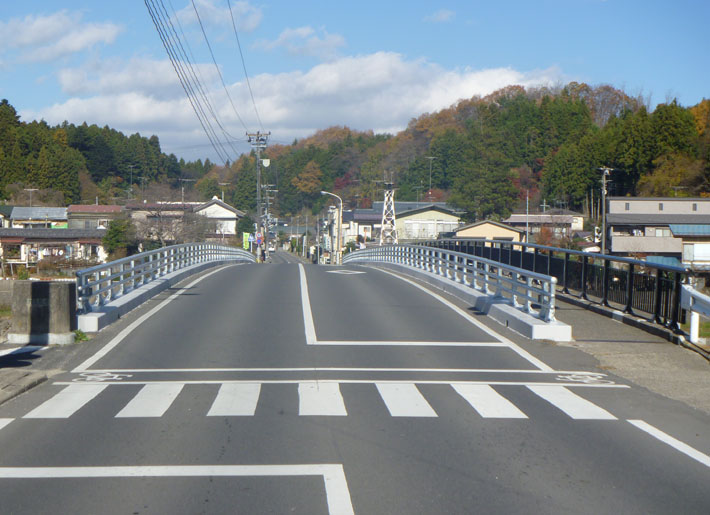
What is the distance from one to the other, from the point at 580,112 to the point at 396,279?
3465 inches

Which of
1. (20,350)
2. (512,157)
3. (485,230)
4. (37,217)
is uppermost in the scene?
(512,157)

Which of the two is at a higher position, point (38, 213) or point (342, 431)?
point (38, 213)

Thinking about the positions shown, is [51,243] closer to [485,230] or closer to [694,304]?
[485,230]

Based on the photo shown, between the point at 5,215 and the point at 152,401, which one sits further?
the point at 5,215

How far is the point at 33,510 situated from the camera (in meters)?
5.57

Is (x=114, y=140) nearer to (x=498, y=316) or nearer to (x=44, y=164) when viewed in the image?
(x=44, y=164)

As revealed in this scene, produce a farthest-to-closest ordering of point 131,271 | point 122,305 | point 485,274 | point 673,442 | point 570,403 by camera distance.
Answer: point 485,274 → point 131,271 → point 122,305 → point 570,403 → point 673,442

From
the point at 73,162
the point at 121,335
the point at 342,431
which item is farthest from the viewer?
the point at 73,162

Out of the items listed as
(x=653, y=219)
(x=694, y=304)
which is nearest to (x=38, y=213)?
(x=653, y=219)

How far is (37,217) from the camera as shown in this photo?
8375 centimetres

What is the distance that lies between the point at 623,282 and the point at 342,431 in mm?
10230

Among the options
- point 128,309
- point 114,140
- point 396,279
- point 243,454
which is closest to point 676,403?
point 243,454

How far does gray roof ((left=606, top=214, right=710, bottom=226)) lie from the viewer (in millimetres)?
49112

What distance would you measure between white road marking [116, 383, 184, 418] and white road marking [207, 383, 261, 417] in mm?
585
